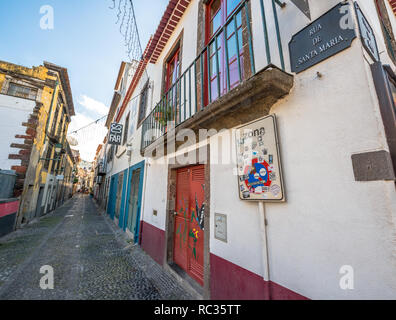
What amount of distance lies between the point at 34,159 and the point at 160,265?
8821mm

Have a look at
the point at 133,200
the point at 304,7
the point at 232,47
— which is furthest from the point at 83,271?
the point at 304,7

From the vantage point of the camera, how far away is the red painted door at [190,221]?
3.17m

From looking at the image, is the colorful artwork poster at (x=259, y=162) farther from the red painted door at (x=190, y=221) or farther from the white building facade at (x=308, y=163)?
the red painted door at (x=190, y=221)

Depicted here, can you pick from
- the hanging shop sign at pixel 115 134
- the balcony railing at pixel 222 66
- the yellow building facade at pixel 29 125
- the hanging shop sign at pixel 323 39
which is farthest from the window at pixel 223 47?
the yellow building facade at pixel 29 125

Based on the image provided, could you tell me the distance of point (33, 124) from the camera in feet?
27.0

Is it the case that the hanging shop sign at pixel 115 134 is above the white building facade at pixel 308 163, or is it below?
above

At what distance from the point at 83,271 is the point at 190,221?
264cm

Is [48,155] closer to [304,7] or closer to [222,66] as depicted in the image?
[222,66]

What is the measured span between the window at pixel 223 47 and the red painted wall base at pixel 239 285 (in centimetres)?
231

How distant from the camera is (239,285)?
2039 millimetres

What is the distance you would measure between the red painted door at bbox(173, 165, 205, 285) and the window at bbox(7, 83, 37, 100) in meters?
10.2

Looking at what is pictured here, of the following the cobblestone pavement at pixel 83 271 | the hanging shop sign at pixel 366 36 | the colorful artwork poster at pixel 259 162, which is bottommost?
the cobblestone pavement at pixel 83 271

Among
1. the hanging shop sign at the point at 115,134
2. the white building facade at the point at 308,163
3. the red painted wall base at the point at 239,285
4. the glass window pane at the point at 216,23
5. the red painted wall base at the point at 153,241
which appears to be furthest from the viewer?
the hanging shop sign at the point at 115,134
